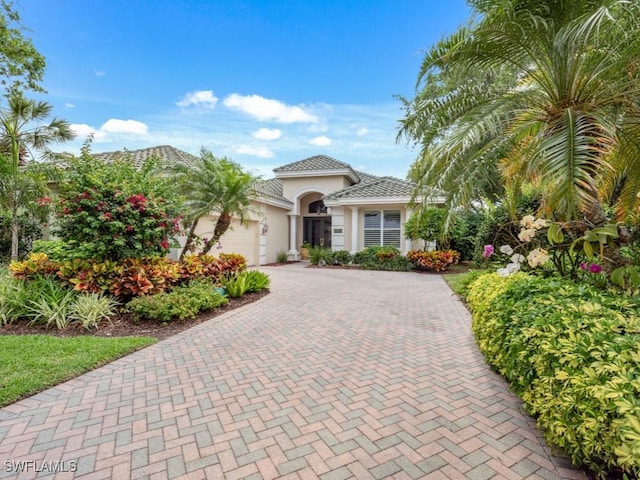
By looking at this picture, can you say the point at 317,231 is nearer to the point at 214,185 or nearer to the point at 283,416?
the point at 214,185

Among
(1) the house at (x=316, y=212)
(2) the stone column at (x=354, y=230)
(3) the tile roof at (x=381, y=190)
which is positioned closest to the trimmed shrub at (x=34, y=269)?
(1) the house at (x=316, y=212)

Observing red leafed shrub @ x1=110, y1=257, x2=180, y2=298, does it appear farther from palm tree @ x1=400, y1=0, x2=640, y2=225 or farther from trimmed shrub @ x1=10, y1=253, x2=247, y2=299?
palm tree @ x1=400, y1=0, x2=640, y2=225

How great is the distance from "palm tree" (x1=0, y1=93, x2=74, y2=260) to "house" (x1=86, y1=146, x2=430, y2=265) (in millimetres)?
3583

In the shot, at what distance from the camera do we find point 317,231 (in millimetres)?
22484

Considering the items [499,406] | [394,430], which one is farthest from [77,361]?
[499,406]

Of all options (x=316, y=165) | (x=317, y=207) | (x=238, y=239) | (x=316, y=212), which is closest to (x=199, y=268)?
(x=238, y=239)

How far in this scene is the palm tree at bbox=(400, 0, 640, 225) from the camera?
3850mm

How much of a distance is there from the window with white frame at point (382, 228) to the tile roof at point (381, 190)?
4.32 feet

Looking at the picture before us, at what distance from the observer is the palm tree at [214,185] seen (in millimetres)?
9414

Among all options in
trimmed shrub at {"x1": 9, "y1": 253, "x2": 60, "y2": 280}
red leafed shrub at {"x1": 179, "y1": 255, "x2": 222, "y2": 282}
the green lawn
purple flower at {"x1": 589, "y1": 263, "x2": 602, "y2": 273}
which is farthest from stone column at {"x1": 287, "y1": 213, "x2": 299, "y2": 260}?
purple flower at {"x1": 589, "y1": 263, "x2": 602, "y2": 273}

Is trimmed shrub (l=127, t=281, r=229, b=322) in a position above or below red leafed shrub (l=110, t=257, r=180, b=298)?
below

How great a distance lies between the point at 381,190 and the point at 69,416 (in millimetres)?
16571

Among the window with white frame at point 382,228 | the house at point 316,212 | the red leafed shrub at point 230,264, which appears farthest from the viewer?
the window with white frame at point 382,228

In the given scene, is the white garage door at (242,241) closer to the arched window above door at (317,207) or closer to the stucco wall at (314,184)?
the stucco wall at (314,184)
